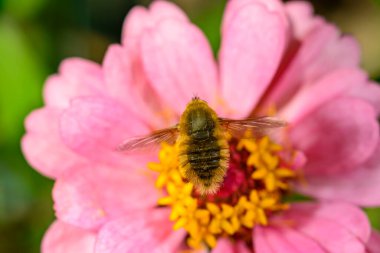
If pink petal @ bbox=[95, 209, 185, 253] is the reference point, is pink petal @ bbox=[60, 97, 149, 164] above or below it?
above

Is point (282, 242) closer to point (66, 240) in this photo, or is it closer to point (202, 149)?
point (202, 149)

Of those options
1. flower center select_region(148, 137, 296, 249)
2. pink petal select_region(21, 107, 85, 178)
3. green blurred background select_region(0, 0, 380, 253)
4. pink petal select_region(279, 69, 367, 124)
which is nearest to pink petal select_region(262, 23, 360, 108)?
pink petal select_region(279, 69, 367, 124)

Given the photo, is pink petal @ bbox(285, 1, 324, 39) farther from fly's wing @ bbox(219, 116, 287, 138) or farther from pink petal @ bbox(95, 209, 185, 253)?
pink petal @ bbox(95, 209, 185, 253)

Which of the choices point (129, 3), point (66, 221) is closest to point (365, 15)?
point (129, 3)

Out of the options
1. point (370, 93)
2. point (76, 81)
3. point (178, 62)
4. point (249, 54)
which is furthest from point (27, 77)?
point (370, 93)

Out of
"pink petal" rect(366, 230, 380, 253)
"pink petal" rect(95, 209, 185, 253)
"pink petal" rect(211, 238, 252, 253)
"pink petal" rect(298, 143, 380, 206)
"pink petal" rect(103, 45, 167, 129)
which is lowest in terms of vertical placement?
"pink petal" rect(366, 230, 380, 253)

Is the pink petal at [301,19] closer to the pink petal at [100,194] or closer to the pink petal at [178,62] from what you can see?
the pink petal at [178,62]
